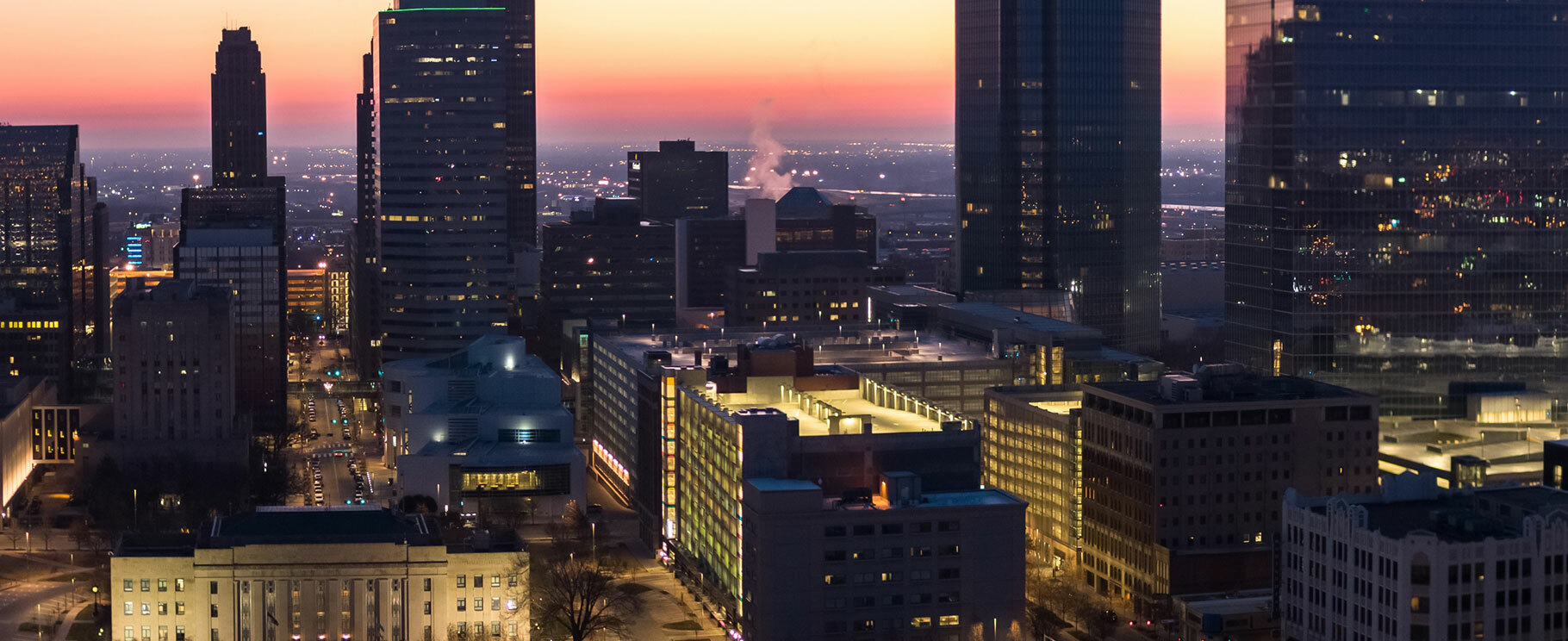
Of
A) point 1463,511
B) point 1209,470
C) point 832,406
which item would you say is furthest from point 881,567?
point 1463,511

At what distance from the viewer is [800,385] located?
488ft

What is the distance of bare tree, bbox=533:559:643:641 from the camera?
13025cm

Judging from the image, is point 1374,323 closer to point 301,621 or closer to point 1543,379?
point 1543,379

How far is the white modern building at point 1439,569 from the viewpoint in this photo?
10650 cm

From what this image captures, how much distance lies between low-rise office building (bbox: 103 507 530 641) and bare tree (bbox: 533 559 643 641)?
6.46ft

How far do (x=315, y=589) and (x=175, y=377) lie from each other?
6583cm

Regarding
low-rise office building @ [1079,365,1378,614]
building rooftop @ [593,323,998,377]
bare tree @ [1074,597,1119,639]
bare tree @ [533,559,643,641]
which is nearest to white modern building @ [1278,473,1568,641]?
bare tree @ [1074,597,1119,639]

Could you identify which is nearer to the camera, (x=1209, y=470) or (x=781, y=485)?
(x=781, y=485)

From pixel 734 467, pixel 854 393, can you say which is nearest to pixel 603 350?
pixel 854 393

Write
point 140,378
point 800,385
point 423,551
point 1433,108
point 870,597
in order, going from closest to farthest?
point 870,597 → point 423,551 → point 800,385 → point 1433,108 → point 140,378

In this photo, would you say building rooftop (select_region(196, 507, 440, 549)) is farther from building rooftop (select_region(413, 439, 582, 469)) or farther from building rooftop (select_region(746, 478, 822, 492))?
building rooftop (select_region(413, 439, 582, 469))

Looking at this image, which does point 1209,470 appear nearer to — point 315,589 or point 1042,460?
point 1042,460

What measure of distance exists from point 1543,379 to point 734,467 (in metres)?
70.8

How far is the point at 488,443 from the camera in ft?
601
